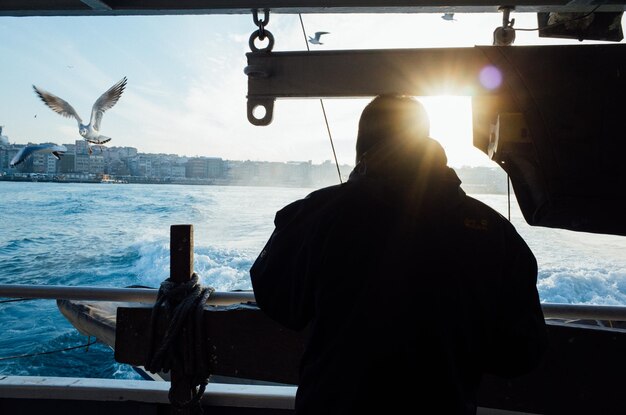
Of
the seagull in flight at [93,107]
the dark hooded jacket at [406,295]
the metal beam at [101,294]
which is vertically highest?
the seagull in flight at [93,107]

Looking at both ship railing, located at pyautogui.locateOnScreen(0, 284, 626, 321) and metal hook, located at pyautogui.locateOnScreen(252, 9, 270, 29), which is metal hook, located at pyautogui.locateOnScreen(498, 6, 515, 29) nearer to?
metal hook, located at pyautogui.locateOnScreen(252, 9, 270, 29)

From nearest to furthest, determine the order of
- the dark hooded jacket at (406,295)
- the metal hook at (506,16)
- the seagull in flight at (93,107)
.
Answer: the dark hooded jacket at (406,295)
the metal hook at (506,16)
the seagull in flight at (93,107)

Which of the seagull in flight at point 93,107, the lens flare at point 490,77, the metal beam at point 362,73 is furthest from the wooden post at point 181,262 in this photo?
the seagull in flight at point 93,107

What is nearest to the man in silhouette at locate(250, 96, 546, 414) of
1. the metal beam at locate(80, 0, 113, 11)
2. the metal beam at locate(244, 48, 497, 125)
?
the metal beam at locate(244, 48, 497, 125)

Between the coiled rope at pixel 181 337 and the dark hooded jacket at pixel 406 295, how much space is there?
2.10ft

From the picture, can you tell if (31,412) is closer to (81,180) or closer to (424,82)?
(424,82)

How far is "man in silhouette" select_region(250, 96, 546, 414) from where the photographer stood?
0.75m

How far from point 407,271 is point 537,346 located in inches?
13.8

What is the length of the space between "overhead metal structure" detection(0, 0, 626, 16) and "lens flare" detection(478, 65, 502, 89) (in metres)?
0.27

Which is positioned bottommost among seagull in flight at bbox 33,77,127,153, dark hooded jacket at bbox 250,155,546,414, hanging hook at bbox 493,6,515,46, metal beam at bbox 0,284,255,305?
metal beam at bbox 0,284,255,305

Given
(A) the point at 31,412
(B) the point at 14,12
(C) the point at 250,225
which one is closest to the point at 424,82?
(B) the point at 14,12

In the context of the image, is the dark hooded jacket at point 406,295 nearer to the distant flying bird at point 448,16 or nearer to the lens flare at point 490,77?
the lens flare at point 490,77

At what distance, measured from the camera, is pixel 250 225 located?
21.1 meters

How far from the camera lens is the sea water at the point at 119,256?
865 cm
